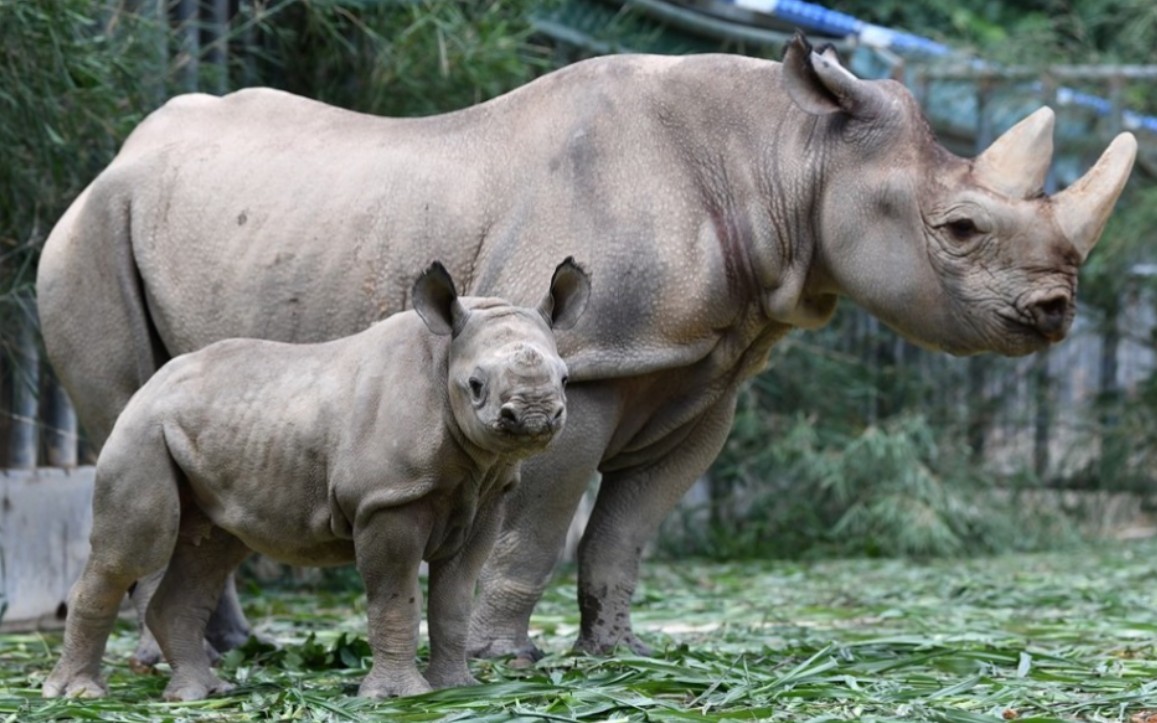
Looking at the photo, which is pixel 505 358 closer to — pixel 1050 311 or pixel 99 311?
pixel 1050 311

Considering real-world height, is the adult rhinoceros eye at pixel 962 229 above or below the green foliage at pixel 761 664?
above

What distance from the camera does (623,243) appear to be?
20.1 feet

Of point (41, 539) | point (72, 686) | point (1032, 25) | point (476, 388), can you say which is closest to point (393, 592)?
point (476, 388)

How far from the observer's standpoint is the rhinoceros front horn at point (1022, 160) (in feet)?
20.2

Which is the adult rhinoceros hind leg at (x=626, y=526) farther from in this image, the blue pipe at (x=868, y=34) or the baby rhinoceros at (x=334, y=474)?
the blue pipe at (x=868, y=34)

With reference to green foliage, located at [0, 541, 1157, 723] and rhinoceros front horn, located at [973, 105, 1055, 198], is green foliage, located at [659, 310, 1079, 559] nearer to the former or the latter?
green foliage, located at [0, 541, 1157, 723]

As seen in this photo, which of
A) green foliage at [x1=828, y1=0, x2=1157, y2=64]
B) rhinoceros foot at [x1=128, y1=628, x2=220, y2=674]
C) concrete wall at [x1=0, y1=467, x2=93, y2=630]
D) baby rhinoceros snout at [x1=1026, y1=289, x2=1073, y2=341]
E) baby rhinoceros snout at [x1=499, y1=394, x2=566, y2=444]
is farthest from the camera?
green foliage at [x1=828, y1=0, x2=1157, y2=64]

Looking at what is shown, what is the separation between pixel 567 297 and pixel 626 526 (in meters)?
Answer: 1.50

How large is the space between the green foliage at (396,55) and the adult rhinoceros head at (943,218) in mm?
3344

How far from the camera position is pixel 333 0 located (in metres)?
8.98

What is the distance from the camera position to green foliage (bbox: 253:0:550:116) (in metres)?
9.44

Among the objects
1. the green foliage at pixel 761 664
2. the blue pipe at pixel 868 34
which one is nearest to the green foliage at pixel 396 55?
the blue pipe at pixel 868 34

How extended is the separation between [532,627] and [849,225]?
2.22 metres

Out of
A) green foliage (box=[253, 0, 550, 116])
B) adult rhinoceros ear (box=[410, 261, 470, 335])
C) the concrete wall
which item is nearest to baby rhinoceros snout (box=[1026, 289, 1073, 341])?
adult rhinoceros ear (box=[410, 261, 470, 335])
